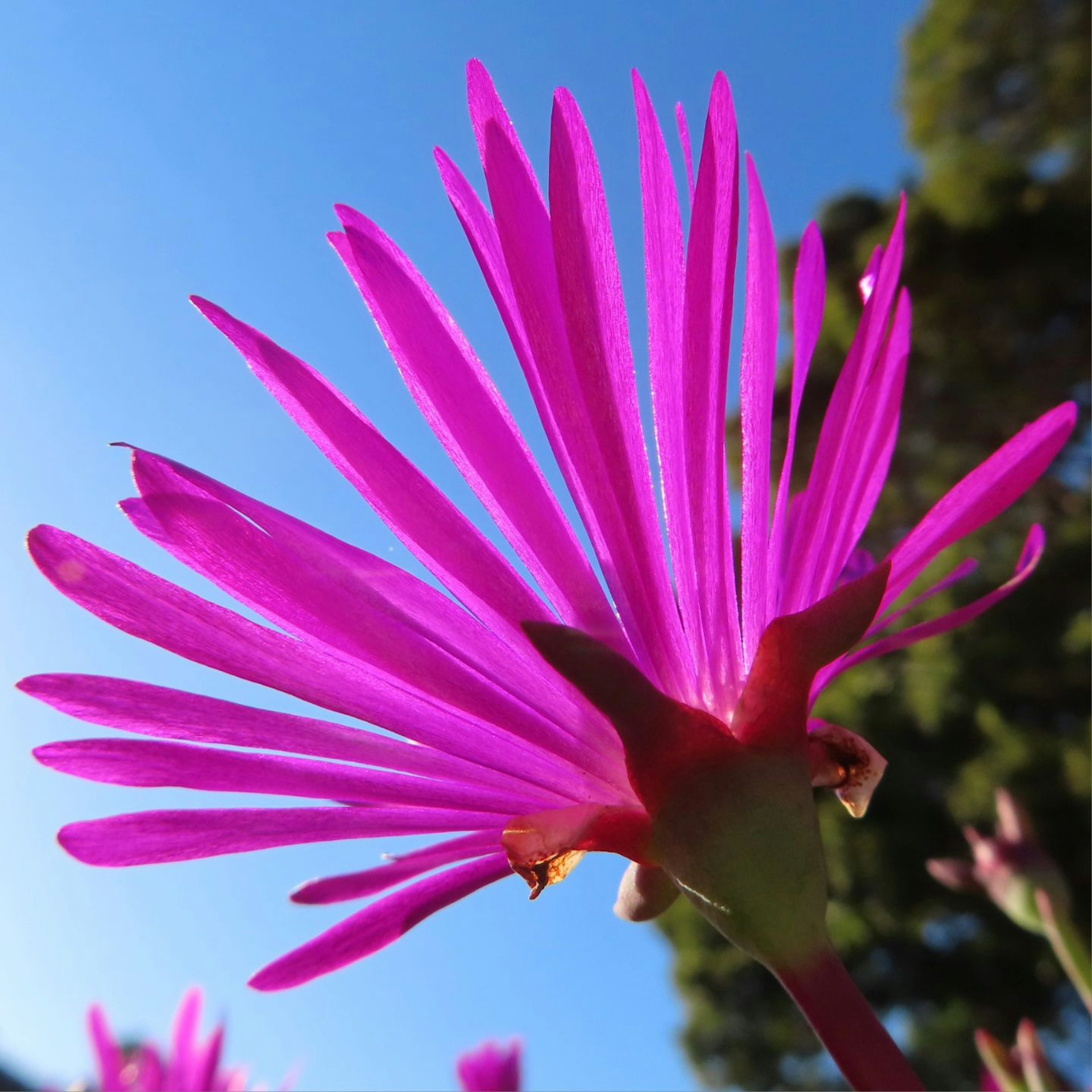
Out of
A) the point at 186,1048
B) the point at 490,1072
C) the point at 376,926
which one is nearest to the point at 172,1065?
the point at 186,1048

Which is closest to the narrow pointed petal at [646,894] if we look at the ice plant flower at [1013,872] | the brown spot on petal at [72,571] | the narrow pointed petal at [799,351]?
the narrow pointed petal at [799,351]

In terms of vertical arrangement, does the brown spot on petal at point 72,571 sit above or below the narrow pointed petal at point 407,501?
above

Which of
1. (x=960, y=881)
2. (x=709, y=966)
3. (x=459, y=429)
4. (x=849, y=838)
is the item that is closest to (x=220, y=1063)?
(x=960, y=881)

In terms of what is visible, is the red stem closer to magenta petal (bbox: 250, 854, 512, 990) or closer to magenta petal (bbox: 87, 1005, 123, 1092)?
magenta petal (bbox: 250, 854, 512, 990)

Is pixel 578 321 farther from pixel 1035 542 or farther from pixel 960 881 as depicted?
pixel 960 881

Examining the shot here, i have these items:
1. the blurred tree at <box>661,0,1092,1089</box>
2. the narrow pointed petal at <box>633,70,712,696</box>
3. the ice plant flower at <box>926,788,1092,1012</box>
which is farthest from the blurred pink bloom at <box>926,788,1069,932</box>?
the blurred tree at <box>661,0,1092,1089</box>

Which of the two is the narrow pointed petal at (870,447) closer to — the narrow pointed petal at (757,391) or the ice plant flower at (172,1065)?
the narrow pointed petal at (757,391)
